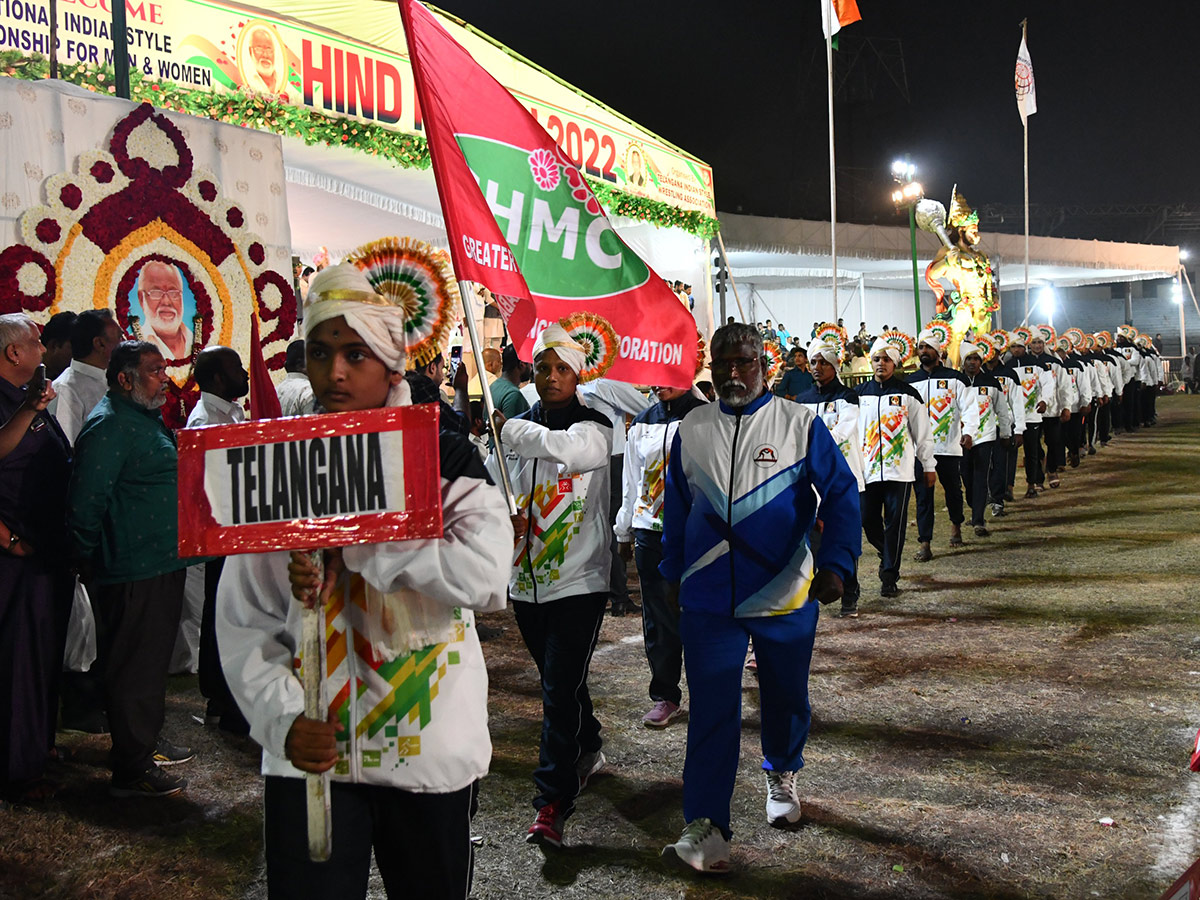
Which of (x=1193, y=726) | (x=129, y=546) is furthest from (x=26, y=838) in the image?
(x=1193, y=726)

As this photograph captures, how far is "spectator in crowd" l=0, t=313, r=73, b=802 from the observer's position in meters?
4.82

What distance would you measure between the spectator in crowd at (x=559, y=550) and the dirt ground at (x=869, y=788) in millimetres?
393

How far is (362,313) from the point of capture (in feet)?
8.06

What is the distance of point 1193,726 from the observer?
5.91 meters

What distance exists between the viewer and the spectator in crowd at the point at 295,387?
6.06m

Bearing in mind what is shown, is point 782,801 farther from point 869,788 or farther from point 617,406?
point 617,406

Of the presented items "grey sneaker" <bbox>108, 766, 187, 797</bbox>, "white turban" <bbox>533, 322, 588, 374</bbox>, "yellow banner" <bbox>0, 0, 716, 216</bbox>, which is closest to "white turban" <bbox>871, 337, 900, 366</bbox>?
"yellow banner" <bbox>0, 0, 716, 216</bbox>

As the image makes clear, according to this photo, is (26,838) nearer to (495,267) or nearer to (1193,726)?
(495,267)

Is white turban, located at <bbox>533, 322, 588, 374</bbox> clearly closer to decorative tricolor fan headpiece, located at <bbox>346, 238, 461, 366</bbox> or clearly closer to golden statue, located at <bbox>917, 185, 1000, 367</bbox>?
decorative tricolor fan headpiece, located at <bbox>346, 238, 461, 366</bbox>

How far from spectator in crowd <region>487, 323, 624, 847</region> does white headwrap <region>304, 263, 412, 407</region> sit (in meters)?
1.83

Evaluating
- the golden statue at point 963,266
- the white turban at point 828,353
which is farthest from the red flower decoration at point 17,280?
the golden statue at point 963,266

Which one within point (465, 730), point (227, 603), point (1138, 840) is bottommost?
point (1138, 840)

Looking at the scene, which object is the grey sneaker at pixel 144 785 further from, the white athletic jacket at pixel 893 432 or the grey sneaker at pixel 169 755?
the white athletic jacket at pixel 893 432

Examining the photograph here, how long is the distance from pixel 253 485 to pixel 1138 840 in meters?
4.00
